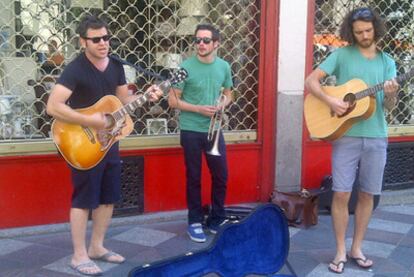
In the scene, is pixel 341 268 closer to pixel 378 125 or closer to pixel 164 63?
pixel 378 125

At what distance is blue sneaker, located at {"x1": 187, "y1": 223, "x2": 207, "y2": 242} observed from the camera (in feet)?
16.1

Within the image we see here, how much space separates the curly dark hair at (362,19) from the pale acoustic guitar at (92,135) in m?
1.43

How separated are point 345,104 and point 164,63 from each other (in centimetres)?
196

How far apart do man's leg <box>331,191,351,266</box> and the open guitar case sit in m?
0.57

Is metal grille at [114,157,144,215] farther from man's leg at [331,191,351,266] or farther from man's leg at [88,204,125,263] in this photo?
man's leg at [331,191,351,266]

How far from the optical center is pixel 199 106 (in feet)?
15.5

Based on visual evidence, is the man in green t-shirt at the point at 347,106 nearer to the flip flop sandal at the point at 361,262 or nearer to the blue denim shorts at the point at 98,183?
the flip flop sandal at the point at 361,262

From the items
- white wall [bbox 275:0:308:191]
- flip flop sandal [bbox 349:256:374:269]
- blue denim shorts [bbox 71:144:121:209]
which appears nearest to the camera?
blue denim shorts [bbox 71:144:121:209]

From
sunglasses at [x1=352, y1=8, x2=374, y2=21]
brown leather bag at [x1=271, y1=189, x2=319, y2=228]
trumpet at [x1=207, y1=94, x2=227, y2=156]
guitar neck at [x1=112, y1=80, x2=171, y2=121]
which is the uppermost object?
sunglasses at [x1=352, y1=8, x2=374, y2=21]

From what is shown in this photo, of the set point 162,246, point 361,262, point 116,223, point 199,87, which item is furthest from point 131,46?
point 361,262

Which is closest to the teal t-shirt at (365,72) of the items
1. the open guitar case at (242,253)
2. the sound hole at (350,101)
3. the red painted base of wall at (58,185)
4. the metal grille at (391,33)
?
the sound hole at (350,101)

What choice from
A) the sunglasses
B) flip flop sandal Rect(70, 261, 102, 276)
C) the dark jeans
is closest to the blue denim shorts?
flip flop sandal Rect(70, 261, 102, 276)

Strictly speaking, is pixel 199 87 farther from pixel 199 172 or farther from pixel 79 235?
pixel 79 235

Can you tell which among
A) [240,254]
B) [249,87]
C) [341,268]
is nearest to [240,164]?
[249,87]
